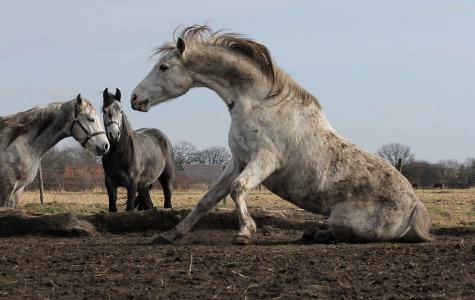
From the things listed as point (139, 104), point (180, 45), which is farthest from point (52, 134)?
point (180, 45)

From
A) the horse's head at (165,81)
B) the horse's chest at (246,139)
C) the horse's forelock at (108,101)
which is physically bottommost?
the horse's chest at (246,139)

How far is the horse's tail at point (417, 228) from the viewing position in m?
8.38

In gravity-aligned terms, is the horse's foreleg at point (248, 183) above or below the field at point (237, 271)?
above

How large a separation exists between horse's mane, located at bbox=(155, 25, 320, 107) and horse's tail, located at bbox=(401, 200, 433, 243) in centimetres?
161

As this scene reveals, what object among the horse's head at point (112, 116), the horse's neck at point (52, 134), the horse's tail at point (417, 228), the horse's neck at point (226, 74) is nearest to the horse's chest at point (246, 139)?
the horse's neck at point (226, 74)

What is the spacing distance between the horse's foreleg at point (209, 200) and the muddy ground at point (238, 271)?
0.68 m

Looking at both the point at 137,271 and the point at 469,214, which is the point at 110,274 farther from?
the point at 469,214

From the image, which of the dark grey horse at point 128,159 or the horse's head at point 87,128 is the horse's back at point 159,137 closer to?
the dark grey horse at point 128,159

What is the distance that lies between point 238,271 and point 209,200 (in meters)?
2.88

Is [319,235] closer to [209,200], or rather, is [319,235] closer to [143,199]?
[209,200]

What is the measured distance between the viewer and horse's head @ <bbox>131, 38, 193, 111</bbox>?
8.50 metres

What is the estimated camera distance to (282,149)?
8203 mm

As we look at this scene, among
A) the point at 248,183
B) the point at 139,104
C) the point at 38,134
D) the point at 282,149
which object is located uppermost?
the point at 139,104

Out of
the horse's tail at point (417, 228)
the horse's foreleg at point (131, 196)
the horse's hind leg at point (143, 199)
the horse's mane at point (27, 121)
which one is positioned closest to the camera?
the horse's tail at point (417, 228)
